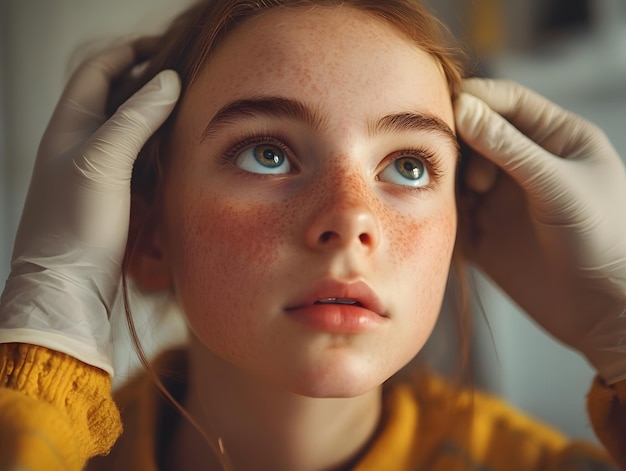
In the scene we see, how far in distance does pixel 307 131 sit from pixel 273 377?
255mm

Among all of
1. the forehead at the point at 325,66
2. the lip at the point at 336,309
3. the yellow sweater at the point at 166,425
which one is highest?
the forehead at the point at 325,66

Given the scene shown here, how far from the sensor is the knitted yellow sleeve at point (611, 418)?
85 cm

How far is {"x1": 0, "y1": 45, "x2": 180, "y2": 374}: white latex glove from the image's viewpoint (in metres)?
0.74

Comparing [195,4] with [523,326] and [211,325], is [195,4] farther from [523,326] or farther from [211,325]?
[523,326]

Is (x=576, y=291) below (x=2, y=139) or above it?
above

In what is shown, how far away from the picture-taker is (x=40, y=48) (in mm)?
1726

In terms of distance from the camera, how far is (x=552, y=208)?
33.8 inches

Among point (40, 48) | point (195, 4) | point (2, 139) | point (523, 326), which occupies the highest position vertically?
point (195, 4)

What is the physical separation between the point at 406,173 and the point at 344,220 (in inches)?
6.0

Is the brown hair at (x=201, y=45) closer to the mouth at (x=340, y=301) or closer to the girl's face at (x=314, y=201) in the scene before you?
the girl's face at (x=314, y=201)

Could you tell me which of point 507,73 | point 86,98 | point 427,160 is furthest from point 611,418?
point 507,73

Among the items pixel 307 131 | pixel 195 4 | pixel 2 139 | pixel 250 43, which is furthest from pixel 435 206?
pixel 2 139

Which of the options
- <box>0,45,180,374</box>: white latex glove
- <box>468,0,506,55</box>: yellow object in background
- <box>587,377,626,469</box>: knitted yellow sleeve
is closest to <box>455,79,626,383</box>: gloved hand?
<box>587,377,626,469</box>: knitted yellow sleeve

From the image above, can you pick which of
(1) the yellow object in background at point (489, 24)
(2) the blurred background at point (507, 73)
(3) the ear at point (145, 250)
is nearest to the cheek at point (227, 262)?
(3) the ear at point (145, 250)
